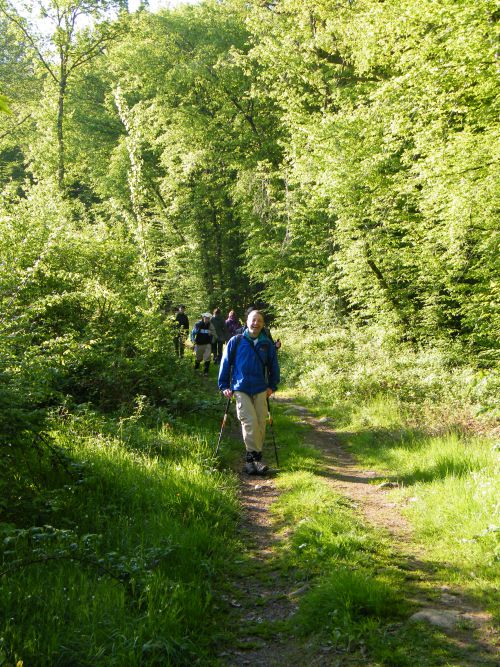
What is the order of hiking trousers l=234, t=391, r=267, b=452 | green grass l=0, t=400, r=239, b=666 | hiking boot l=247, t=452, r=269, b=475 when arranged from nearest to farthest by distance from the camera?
green grass l=0, t=400, r=239, b=666, hiking boot l=247, t=452, r=269, b=475, hiking trousers l=234, t=391, r=267, b=452

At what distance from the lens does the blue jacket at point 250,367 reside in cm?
770

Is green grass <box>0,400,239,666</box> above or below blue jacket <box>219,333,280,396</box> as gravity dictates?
below

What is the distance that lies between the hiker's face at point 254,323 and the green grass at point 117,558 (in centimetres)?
207

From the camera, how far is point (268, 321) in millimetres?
27344

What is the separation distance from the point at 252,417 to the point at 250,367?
0.76 metres

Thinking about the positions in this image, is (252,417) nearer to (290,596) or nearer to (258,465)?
(258,465)

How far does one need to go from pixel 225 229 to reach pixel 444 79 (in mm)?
21098

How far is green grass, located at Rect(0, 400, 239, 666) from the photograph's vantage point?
309 cm

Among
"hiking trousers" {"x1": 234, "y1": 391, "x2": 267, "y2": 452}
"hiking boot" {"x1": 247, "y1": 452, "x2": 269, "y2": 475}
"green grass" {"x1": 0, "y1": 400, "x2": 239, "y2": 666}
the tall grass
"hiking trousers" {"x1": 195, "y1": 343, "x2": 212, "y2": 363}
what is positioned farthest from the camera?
"hiking trousers" {"x1": 195, "y1": 343, "x2": 212, "y2": 363}

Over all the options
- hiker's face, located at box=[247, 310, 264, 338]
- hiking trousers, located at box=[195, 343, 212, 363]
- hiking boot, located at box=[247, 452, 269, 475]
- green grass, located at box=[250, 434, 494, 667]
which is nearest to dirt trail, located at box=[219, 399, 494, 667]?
green grass, located at box=[250, 434, 494, 667]

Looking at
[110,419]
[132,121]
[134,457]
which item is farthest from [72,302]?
[132,121]

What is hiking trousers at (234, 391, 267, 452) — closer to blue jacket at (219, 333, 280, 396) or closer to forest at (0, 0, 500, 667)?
blue jacket at (219, 333, 280, 396)

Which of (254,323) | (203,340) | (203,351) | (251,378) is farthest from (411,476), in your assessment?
(203,351)

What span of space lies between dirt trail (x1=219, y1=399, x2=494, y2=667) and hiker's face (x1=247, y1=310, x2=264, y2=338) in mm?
2243
